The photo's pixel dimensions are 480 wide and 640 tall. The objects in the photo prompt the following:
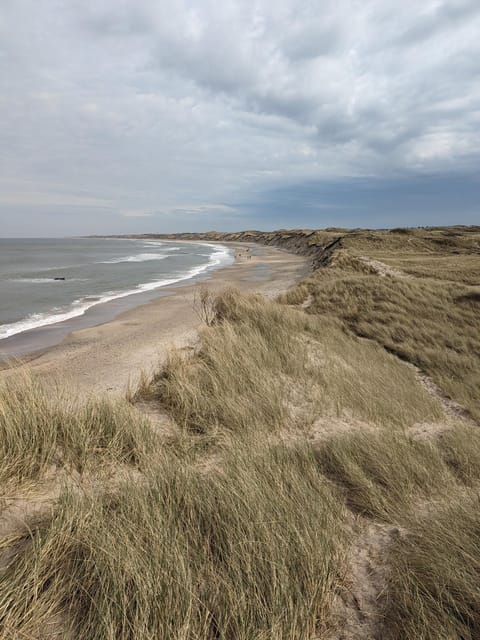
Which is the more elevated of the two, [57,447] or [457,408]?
[57,447]

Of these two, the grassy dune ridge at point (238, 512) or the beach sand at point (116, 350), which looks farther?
the beach sand at point (116, 350)

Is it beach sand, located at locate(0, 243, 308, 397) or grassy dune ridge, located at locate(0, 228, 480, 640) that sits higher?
grassy dune ridge, located at locate(0, 228, 480, 640)

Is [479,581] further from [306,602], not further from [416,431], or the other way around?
[416,431]

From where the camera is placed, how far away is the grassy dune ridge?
1796mm

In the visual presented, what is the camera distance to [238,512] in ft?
7.81

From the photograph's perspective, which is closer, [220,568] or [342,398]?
[220,568]

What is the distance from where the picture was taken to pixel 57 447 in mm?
3279

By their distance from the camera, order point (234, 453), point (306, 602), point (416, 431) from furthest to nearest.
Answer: point (416, 431)
point (234, 453)
point (306, 602)

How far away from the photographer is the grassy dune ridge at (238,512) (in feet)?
5.89

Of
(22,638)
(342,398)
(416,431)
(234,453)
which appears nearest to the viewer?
(22,638)

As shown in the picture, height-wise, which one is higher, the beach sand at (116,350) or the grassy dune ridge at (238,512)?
the grassy dune ridge at (238,512)

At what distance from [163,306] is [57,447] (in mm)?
13345

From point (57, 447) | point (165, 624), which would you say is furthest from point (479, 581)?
point (57, 447)

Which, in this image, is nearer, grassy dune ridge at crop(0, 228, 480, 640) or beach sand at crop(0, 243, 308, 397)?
grassy dune ridge at crop(0, 228, 480, 640)
